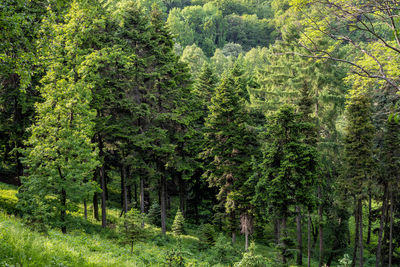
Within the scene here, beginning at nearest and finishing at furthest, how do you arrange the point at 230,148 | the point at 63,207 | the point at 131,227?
the point at 131,227 < the point at 63,207 < the point at 230,148

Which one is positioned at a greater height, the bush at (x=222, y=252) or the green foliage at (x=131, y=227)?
the green foliage at (x=131, y=227)

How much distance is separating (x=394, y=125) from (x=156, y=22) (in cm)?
2026

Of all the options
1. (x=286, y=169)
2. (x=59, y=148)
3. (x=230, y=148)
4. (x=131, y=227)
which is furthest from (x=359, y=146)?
(x=59, y=148)

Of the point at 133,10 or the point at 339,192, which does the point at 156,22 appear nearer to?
the point at 133,10

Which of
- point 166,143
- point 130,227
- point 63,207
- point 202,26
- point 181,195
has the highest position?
point 202,26

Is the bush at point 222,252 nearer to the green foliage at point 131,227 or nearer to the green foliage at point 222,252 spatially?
the green foliage at point 222,252

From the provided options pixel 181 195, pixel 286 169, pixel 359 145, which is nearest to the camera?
pixel 286 169

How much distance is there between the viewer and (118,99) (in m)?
20.9

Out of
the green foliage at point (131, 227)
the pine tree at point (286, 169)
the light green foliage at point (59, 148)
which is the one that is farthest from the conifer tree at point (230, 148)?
the light green foliage at point (59, 148)

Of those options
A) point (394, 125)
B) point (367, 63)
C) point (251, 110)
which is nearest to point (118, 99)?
point (251, 110)

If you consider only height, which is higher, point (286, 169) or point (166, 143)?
point (166, 143)

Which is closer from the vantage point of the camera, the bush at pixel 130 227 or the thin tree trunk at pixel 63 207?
the bush at pixel 130 227

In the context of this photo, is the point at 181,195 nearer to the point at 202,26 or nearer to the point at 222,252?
the point at 222,252

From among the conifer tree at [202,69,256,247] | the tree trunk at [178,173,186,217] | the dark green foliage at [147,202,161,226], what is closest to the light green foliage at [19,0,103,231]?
the dark green foliage at [147,202,161,226]
